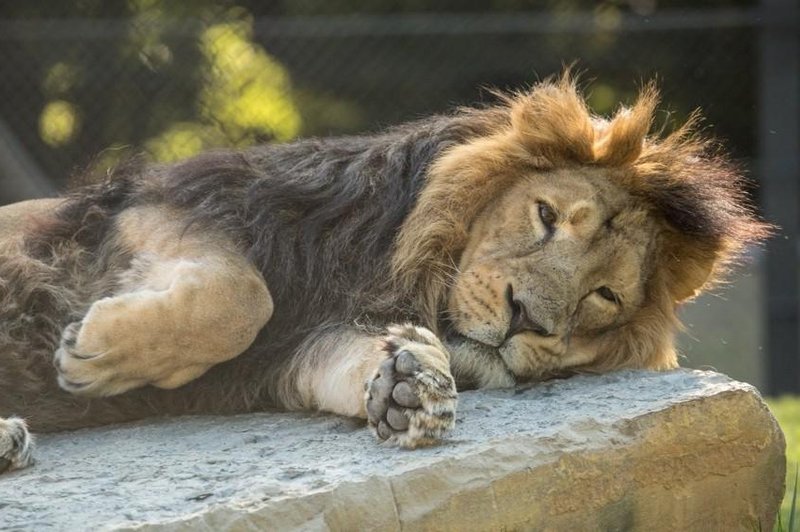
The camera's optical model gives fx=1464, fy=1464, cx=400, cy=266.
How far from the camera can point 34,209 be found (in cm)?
414

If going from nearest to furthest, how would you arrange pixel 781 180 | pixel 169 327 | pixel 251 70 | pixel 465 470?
pixel 465 470 → pixel 169 327 → pixel 251 70 → pixel 781 180

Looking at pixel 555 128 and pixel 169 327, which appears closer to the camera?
pixel 169 327

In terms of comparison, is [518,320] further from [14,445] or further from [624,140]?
[14,445]

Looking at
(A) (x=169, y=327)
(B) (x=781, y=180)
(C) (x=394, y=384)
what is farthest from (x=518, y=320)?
(B) (x=781, y=180)

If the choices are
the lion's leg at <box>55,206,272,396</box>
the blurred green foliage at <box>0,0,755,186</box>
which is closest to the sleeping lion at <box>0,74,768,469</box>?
the lion's leg at <box>55,206,272,396</box>

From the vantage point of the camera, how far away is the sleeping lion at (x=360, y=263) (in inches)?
136

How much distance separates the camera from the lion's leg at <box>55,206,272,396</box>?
3.35 metres

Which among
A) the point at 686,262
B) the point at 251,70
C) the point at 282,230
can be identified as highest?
the point at 251,70

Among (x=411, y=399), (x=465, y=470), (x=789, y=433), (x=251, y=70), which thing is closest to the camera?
(x=465, y=470)

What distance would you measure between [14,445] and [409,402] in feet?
2.74

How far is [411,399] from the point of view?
301cm

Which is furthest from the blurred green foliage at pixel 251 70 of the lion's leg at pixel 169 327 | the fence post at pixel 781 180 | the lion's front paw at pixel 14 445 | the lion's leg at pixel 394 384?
the lion's front paw at pixel 14 445

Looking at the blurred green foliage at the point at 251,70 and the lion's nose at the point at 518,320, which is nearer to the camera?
the lion's nose at the point at 518,320

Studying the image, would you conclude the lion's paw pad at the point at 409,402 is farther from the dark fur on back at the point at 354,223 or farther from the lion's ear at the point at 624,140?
the lion's ear at the point at 624,140
